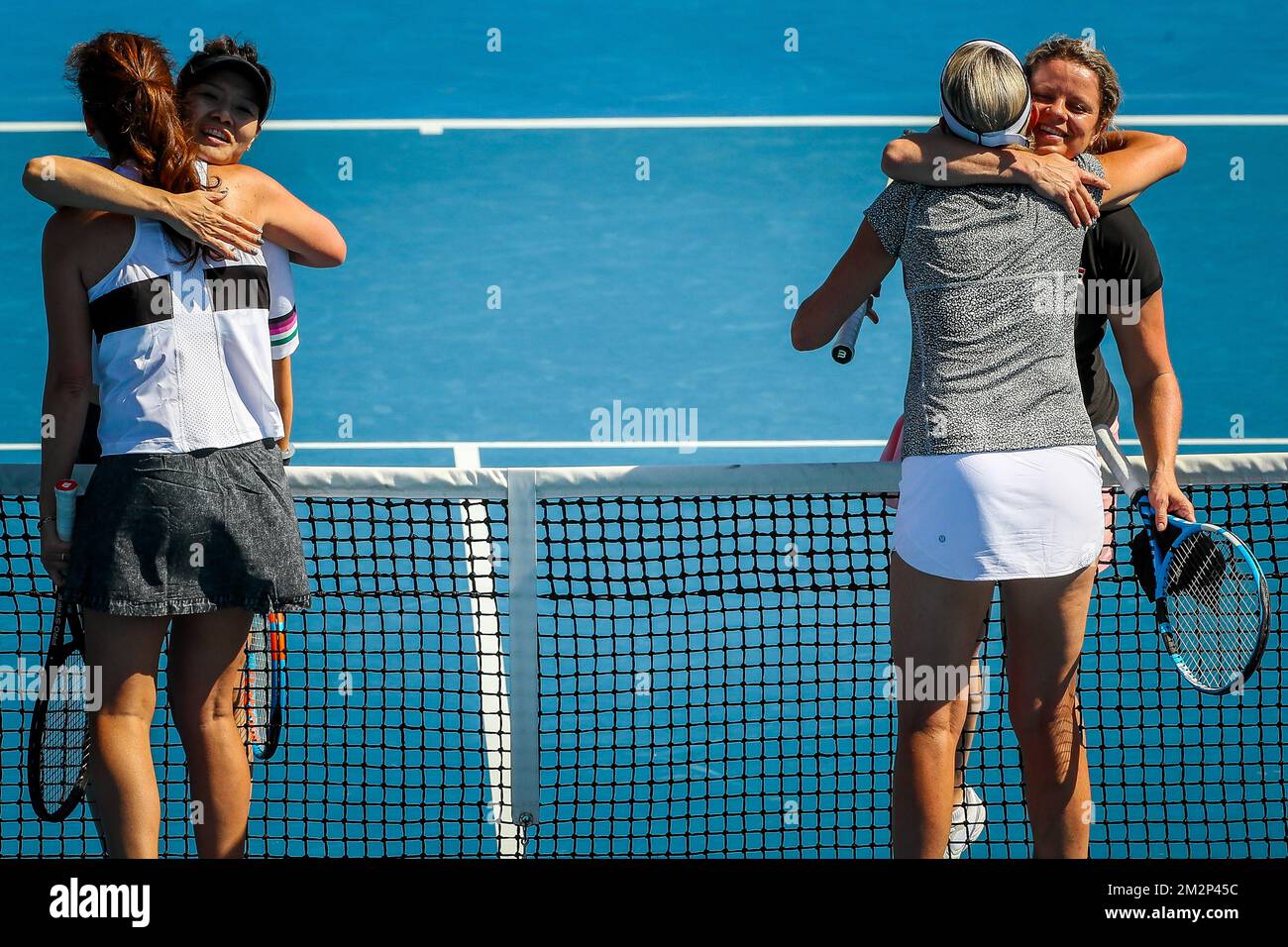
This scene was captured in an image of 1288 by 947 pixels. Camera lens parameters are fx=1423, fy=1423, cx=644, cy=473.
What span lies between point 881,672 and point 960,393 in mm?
2865

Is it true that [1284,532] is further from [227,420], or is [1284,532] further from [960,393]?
[227,420]

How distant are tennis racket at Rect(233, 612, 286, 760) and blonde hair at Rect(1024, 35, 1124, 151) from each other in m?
2.15

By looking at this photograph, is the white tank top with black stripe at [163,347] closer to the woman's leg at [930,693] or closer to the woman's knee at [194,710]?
the woman's knee at [194,710]

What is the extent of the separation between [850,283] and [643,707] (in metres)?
1.96

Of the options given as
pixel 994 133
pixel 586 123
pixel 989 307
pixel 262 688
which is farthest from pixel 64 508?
pixel 586 123

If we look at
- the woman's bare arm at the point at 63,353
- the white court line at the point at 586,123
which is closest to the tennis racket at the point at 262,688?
the woman's bare arm at the point at 63,353

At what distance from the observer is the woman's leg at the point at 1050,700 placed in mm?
2771

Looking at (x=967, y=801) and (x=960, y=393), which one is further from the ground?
(x=960, y=393)

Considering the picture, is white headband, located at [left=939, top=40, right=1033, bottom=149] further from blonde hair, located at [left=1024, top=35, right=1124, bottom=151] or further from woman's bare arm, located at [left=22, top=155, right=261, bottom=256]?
woman's bare arm, located at [left=22, top=155, right=261, bottom=256]

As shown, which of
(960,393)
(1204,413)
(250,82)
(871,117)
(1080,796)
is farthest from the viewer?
(871,117)

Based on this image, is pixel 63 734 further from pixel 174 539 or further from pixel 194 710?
pixel 174 539

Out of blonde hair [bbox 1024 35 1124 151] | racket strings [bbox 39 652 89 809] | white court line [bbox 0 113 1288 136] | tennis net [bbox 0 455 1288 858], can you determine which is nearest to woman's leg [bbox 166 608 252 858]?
racket strings [bbox 39 652 89 809]

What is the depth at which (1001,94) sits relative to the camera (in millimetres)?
2732
